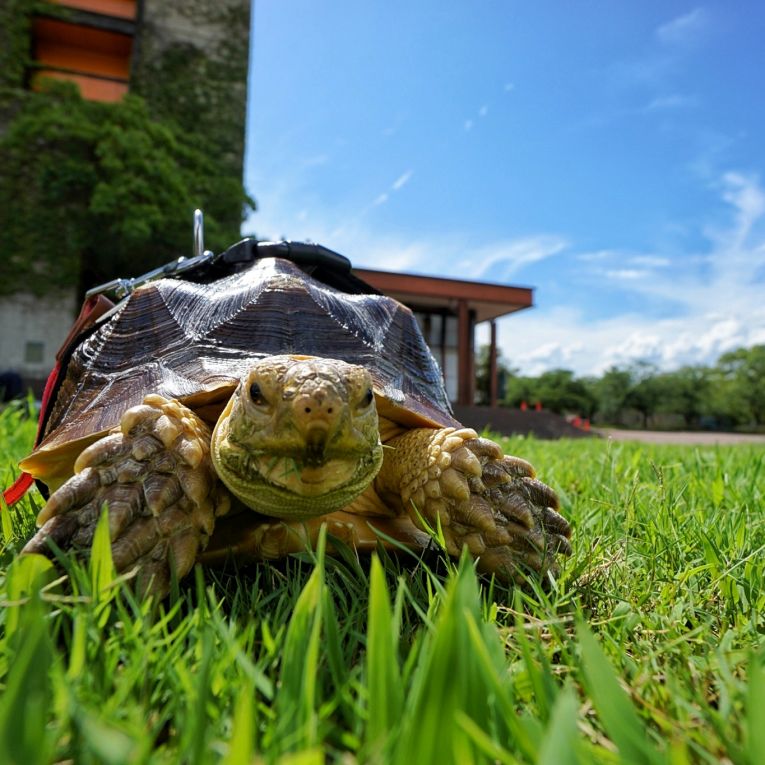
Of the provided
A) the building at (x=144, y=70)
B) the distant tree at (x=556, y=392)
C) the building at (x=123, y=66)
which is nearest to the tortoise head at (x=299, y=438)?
the building at (x=144, y=70)

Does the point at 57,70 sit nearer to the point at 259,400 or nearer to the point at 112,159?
the point at 112,159

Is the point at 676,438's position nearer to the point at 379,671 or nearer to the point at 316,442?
the point at 316,442

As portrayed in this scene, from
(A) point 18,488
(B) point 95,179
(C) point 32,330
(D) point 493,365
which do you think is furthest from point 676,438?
(A) point 18,488

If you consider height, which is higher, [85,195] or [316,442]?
[85,195]

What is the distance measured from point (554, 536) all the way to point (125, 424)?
0.96 metres

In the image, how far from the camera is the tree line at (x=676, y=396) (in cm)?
4941

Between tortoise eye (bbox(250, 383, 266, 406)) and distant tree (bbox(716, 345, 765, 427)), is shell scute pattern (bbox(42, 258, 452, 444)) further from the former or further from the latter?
distant tree (bbox(716, 345, 765, 427))

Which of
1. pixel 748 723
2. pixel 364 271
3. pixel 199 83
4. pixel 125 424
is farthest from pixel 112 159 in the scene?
pixel 748 723

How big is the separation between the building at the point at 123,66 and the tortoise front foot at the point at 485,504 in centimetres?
1455

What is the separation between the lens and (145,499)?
1035 millimetres

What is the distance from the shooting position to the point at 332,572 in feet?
3.91

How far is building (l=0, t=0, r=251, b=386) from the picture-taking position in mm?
13695

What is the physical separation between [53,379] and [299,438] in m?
1.27

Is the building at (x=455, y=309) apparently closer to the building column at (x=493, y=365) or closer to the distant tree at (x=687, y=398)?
the building column at (x=493, y=365)
